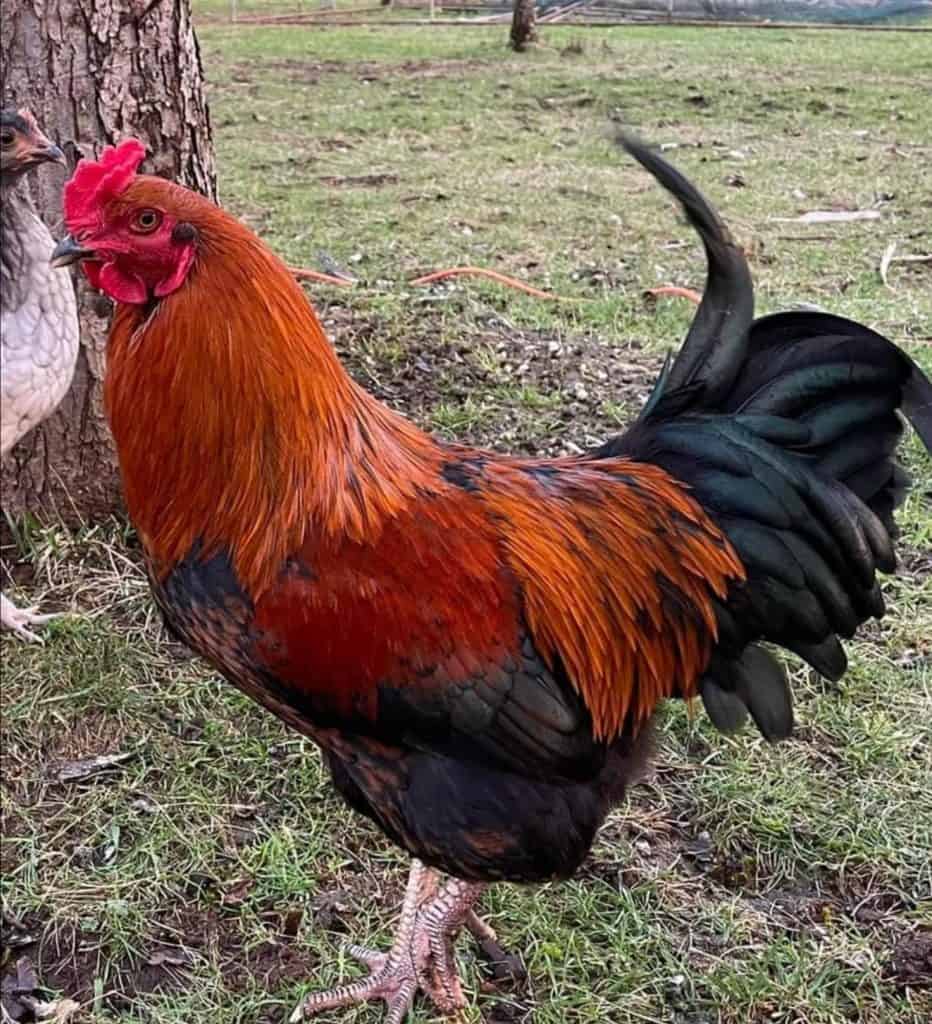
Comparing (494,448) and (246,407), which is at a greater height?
(246,407)

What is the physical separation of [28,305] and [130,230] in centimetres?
150

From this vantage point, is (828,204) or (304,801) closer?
(304,801)

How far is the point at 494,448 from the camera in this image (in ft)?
14.7

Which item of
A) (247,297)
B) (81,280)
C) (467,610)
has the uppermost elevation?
(247,297)

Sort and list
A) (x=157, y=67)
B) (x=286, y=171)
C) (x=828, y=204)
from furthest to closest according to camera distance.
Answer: (x=286, y=171), (x=828, y=204), (x=157, y=67)

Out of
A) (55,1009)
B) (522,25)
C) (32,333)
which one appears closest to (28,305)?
(32,333)

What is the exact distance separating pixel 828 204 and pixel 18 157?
7053 millimetres

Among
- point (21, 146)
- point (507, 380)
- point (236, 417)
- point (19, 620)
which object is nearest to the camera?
point (236, 417)

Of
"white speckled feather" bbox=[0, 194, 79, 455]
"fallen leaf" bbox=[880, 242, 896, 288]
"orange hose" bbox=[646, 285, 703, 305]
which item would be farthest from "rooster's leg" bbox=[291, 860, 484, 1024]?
"fallen leaf" bbox=[880, 242, 896, 288]

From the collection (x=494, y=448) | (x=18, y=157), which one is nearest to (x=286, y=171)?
(x=494, y=448)

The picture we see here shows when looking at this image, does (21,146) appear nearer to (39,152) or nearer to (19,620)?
(39,152)

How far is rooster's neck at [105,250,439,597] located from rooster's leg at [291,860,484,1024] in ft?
Answer: 3.29

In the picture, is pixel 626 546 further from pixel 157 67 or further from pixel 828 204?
pixel 828 204

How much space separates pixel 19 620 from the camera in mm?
3615
